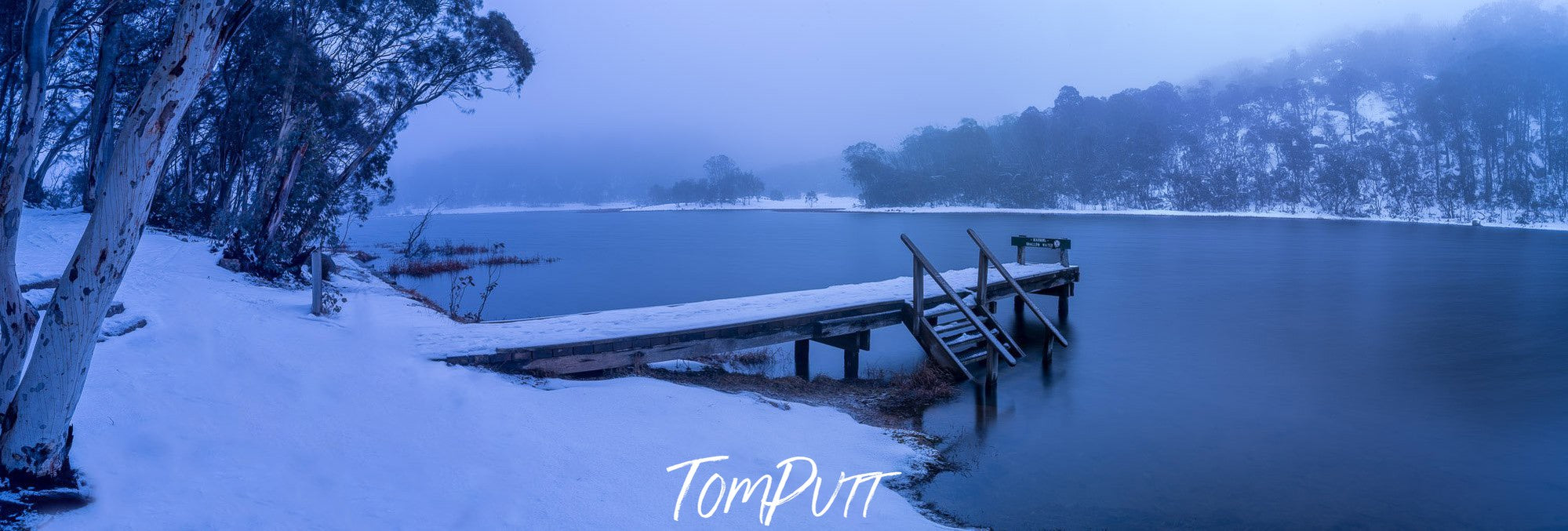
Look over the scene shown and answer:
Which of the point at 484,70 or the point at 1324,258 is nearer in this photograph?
the point at 484,70

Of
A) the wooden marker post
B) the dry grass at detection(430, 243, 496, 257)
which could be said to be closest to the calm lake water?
the wooden marker post

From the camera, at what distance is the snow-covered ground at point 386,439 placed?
5137mm

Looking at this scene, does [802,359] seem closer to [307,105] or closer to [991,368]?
[991,368]

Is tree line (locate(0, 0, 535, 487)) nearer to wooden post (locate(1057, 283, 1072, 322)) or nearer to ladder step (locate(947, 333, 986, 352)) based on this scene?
ladder step (locate(947, 333, 986, 352))

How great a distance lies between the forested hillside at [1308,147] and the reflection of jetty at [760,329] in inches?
3828

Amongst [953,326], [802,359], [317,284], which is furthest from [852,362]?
[317,284]

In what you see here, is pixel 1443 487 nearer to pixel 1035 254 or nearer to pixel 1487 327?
pixel 1487 327

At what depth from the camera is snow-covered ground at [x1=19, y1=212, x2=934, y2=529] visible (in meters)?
5.14

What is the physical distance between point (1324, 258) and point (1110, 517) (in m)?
42.6

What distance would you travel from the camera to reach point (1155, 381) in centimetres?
1552

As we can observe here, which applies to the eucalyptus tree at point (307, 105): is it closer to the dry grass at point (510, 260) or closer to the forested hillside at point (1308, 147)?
the dry grass at point (510, 260)

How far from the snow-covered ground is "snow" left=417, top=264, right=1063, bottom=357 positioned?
539 mm

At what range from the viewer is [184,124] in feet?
77.3

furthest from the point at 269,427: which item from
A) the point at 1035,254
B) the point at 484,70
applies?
the point at 1035,254
